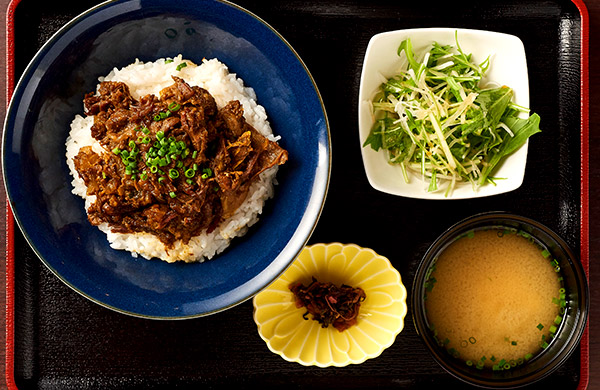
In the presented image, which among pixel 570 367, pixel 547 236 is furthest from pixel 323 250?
pixel 570 367

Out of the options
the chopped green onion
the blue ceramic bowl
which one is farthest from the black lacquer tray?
the chopped green onion

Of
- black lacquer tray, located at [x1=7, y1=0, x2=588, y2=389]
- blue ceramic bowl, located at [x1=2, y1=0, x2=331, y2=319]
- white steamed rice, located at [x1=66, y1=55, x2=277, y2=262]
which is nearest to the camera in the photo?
blue ceramic bowl, located at [x1=2, y1=0, x2=331, y2=319]

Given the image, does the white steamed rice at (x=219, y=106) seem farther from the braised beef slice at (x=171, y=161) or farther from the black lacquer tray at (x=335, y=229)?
the black lacquer tray at (x=335, y=229)

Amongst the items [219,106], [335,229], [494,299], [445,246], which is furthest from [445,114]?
[219,106]

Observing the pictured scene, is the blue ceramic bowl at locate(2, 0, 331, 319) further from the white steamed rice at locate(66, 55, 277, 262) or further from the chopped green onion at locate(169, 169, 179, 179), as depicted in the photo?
the chopped green onion at locate(169, 169, 179, 179)

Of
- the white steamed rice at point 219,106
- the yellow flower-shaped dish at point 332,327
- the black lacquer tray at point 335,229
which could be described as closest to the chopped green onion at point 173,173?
the white steamed rice at point 219,106

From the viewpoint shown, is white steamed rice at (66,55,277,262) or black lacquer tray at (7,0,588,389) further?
black lacquer tray at (7,0,588,389)

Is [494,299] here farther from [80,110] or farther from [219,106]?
[80,110]
